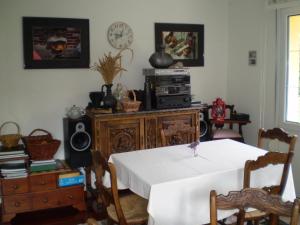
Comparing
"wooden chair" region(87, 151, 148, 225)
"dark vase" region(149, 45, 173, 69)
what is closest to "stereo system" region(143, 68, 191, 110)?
"dark vase" region(149, 45, 173, 69)

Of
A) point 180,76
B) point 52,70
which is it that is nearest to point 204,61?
point 180,76

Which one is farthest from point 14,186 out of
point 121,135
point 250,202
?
point 250,202

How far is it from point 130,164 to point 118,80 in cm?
184

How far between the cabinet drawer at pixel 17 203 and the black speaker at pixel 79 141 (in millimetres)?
551

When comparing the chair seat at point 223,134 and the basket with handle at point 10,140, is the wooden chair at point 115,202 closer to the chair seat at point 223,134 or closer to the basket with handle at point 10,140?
the basket with handle at point 10,140

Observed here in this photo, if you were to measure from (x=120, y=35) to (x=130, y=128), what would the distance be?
116 centimetres

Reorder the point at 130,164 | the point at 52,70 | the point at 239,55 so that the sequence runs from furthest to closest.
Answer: the point at 239,55 < the point at 52,70 < the point at 130,164

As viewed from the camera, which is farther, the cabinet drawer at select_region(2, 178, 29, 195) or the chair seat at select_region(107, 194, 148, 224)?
the cabinet drawer at select_region(2, 178, 29, 195)

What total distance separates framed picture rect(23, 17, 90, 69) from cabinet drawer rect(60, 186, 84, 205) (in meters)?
1.34

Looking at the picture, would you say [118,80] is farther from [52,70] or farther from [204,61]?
[204,61]

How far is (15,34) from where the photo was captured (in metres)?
3.65

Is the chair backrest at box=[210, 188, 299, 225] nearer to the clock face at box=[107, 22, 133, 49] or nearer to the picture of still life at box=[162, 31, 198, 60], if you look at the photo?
the clock face at box=[107, 22, 133, 49]

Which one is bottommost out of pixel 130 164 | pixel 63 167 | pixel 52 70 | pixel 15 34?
pixel 63 167

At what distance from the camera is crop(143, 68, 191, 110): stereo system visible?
384 centimetres
